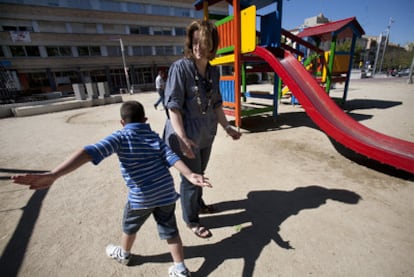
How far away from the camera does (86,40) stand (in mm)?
26797

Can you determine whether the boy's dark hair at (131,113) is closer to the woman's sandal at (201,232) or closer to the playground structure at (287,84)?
the woman's sandal at (201,232)

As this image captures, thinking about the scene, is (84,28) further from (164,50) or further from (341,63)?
(341,63)

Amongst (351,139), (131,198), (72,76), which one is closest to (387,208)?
(351,139)

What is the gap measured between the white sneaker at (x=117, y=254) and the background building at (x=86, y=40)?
26781 millimetres

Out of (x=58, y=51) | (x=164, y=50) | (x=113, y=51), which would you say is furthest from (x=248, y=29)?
(x=164, y=50)

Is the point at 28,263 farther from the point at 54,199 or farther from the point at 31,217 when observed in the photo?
the point at 54,199

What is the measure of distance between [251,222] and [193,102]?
1.47 m

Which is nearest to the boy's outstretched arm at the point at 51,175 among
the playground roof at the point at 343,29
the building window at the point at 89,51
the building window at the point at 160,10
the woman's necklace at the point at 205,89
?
the woman's necklace at the point at 205,89

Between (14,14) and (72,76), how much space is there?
8173 millimetres

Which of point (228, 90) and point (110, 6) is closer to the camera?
point (228, 90)

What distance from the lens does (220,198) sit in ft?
8.95

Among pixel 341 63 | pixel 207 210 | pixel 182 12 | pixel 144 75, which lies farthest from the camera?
pixel 182 12

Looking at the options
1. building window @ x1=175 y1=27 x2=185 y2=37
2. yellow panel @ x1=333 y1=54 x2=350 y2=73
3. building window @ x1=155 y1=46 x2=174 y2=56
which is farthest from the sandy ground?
building window @ x1=175 y1=27 x2=185 y2=37

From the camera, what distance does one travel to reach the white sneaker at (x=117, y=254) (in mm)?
1788
